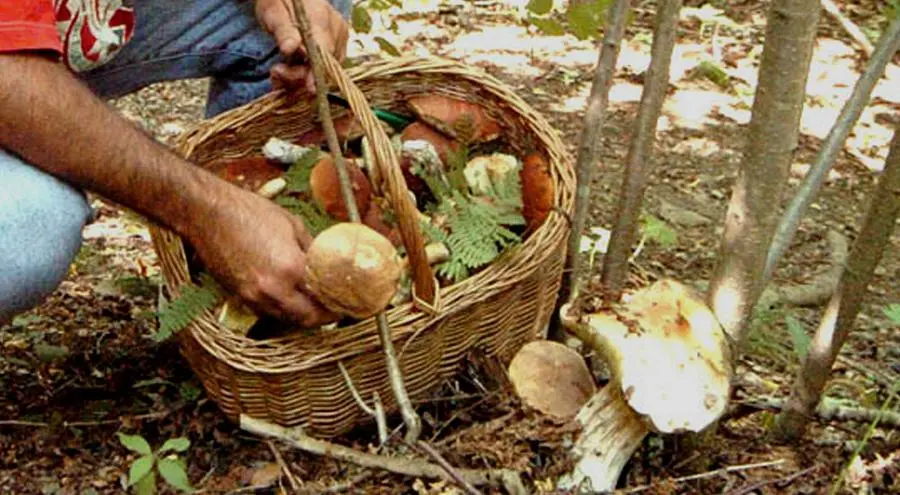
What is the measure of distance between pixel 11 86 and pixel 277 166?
59 centimetres

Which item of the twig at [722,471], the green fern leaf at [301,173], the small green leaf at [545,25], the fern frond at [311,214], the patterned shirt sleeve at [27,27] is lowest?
the twig at [722,471]

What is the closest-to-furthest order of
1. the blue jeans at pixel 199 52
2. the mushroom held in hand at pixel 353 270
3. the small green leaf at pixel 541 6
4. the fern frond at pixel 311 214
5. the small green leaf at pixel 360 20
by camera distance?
the mushroom held in hand at pixel 353 270, the fern frond at pixel 311 214, the small green leaf at pixel 541 6, the blue jeans at pixel 199 52, the small green leaf at pixel 360 20

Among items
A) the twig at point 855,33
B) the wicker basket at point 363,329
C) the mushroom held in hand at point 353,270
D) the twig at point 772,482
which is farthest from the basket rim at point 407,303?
the twig at point 855,33

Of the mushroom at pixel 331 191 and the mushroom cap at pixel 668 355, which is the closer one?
the mushroom cap at pixel 668 355

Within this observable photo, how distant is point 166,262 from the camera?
6.35ft

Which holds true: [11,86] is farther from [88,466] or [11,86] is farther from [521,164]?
[521,164]

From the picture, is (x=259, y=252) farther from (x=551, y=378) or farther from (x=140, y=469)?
(x=551, y=378)

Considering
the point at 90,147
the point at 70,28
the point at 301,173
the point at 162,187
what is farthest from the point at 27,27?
the point at 301,173

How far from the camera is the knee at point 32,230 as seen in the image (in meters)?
1.79

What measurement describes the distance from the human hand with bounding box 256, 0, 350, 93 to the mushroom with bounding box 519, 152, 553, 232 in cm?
45

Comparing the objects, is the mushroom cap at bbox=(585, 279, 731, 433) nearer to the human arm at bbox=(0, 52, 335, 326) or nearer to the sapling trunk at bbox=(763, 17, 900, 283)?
the sapling trunk at bbox=(763, 17, 900, 283)

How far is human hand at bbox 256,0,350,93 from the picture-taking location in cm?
219

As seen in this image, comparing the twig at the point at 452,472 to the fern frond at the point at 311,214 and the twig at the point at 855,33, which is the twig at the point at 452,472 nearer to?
the fern frond at the point at 311,214

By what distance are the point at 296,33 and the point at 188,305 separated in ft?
2.23
